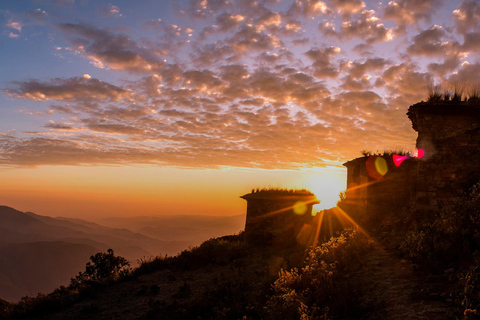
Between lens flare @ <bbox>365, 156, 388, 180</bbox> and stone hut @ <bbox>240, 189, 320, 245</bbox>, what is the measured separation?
4.29 metres

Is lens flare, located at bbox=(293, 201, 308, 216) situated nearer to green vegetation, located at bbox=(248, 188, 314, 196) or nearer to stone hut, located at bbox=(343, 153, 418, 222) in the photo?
green vegetation, located at bbox=(248, 188, 314, 196)

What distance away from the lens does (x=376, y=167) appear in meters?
18.0

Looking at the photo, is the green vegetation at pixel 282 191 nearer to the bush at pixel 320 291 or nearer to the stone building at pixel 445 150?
the stone building at pixel 445 150

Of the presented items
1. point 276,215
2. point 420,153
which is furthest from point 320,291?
point 276,215

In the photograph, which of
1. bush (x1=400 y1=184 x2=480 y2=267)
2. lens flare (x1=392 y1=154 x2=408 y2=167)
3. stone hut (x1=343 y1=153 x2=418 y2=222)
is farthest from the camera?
lens flare (x1=392 y1=154 x2=408 y2=167)

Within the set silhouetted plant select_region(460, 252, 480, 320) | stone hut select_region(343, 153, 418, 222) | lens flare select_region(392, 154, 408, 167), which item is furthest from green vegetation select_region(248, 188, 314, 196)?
silhouetted plant select_region(460, 252, 480, 320)

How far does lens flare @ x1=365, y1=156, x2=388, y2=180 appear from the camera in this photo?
57.5 feet

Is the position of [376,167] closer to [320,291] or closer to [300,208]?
[300,208]

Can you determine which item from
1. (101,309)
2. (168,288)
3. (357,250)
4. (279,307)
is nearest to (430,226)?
(357,250)

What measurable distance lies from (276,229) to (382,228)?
6.62 metres

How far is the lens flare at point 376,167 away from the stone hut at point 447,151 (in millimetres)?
3904

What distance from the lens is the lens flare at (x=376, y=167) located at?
690 inches

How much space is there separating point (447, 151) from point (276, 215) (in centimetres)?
1009

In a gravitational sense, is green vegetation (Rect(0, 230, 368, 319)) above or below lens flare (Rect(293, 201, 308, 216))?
below
